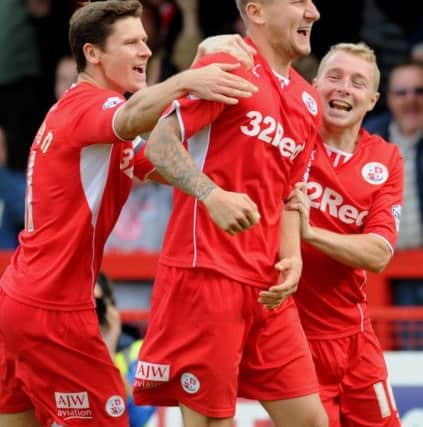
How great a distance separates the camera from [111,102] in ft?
22.3

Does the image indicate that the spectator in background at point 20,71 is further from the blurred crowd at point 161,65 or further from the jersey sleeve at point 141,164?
the jersey sleeve at point 141,164

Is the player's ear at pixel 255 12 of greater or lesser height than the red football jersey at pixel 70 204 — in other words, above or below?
above

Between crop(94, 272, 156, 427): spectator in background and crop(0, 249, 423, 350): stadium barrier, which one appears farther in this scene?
crop(0, 249, 423, 350): stadium barrier

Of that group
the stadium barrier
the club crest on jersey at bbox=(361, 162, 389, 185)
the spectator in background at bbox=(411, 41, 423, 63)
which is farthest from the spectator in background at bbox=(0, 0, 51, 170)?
the club crest on jersey at bbox=(361, 162, 389, 185)

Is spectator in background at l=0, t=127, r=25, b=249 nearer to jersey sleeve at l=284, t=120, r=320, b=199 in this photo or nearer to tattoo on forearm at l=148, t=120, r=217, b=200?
jersey sleeve at l=284, t=120, r=320, b=199

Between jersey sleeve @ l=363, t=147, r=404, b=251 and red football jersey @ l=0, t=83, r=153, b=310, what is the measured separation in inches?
46.3

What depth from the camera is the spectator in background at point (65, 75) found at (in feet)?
36.1

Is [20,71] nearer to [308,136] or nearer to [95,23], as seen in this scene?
[95,23]

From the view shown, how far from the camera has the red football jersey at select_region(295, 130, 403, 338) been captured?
741 cm

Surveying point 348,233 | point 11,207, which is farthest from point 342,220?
point 11,207

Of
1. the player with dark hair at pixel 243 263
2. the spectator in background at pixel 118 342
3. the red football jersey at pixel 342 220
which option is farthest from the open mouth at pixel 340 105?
the spectator in background at pixel 118 342

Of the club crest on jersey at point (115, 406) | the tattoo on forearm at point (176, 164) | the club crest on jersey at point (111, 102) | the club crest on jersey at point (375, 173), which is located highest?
the club crest on jersey at point (111, 102)

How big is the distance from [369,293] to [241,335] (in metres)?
3.23

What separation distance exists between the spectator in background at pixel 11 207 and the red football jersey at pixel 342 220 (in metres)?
3.72
